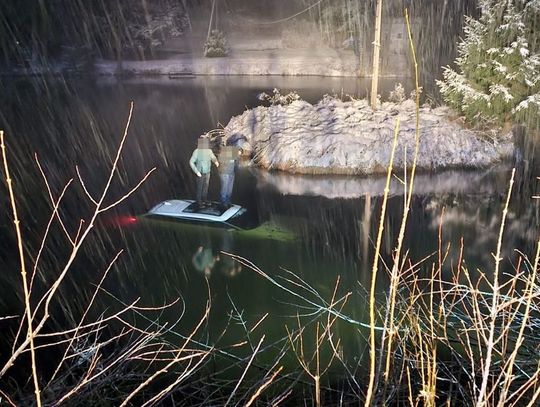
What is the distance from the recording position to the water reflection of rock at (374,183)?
33.6ft

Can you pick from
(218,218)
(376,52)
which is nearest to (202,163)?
(218,218)

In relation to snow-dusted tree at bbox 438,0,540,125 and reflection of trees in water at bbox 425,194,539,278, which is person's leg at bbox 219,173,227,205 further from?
snow-dusted tree at bbox 438,0,540,125

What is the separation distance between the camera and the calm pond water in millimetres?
5684

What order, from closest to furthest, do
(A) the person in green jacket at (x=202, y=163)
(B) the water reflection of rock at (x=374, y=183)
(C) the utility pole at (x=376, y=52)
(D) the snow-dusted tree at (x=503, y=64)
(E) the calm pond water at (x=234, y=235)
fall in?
1. (E) the calm pond water at (x=234, y=235)
2. (A) the person in green jacket at (x=202, y=163)
3. (B) the water reflection of rock at (x=374, y=183)
4. (D) the snow-dusted tree at (x=503, y=64)
5. (C) the utility pole at (x=376, y=52)

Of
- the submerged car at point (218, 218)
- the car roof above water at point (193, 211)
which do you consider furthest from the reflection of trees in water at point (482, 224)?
the car roof above water at point (193, 211)

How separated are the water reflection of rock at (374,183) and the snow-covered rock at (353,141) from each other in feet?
1.15

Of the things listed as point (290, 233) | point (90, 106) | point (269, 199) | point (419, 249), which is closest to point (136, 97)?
point (90, 106)

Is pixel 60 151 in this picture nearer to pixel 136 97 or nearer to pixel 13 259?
pixel 13 259

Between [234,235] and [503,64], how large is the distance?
8957 mm

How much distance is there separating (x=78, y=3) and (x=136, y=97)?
10414 mm

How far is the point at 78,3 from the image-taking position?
2756 centimetres

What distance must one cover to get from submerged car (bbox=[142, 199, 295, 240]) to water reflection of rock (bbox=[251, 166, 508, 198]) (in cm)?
209

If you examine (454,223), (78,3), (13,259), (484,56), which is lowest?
(454,223)

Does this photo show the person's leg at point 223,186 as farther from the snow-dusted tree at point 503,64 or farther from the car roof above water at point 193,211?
the snow-dusted tree at point 503,64
